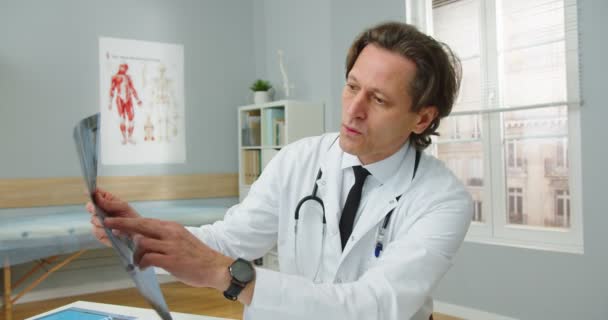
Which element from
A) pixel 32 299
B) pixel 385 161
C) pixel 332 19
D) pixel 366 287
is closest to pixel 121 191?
pixel 32 299

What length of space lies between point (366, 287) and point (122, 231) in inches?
19.1

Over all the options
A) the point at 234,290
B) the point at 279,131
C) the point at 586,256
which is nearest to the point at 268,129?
the point at 279,131

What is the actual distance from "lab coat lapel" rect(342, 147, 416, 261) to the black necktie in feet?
0.08

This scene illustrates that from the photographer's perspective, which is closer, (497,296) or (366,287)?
(366,287)

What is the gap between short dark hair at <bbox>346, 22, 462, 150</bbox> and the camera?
4.36ft

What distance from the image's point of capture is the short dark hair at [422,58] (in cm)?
133

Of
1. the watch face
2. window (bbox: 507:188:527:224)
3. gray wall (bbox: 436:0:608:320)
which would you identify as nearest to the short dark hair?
the watch face

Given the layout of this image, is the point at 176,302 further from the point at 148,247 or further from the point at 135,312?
the point at 148,247

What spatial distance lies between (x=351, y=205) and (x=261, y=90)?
11.2ft

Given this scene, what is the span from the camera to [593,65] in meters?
2.78

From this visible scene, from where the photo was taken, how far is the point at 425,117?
1.48 meters

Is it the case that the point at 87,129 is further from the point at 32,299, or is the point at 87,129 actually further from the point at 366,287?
the point at 32,299

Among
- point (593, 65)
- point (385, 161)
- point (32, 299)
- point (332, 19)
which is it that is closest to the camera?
point (385, 161)

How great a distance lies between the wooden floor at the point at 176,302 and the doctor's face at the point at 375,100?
2316mm
